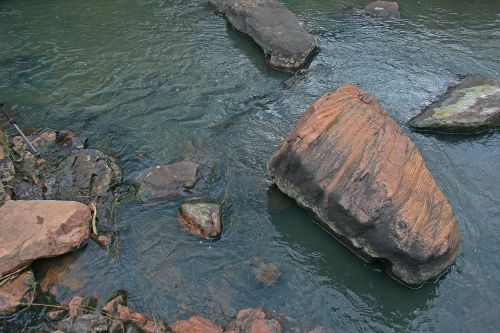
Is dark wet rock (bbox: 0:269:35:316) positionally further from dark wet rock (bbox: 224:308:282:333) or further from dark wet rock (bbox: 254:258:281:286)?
dark wet rock (bbox: 254:258:281:286)

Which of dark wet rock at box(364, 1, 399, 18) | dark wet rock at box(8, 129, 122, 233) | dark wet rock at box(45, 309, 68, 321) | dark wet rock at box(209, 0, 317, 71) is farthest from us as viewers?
dark wet rock at box(364, 1, 399, 18)

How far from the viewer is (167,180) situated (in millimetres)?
8172

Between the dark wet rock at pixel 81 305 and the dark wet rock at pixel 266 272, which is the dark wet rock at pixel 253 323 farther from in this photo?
the dark wet rock at pixel 81 305

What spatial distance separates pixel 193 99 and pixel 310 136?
3822 mm

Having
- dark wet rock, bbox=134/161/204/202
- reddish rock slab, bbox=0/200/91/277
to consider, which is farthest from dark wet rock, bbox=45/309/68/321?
dark wet rock, bbox=134/161/204/202

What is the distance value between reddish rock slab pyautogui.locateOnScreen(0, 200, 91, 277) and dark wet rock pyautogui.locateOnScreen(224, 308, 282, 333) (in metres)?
2.68

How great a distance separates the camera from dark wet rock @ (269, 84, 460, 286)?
6664 millimetres

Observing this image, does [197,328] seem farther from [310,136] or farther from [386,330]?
[310,136]

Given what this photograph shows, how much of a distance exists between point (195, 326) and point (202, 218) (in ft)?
5.69

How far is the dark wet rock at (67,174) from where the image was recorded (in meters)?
8.02

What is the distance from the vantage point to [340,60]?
11.7m

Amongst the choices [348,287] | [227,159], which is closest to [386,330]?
[348,287]

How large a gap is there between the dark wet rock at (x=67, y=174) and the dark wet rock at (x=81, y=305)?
4.15 ft

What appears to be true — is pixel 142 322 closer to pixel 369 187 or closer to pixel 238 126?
pixel 369 187
